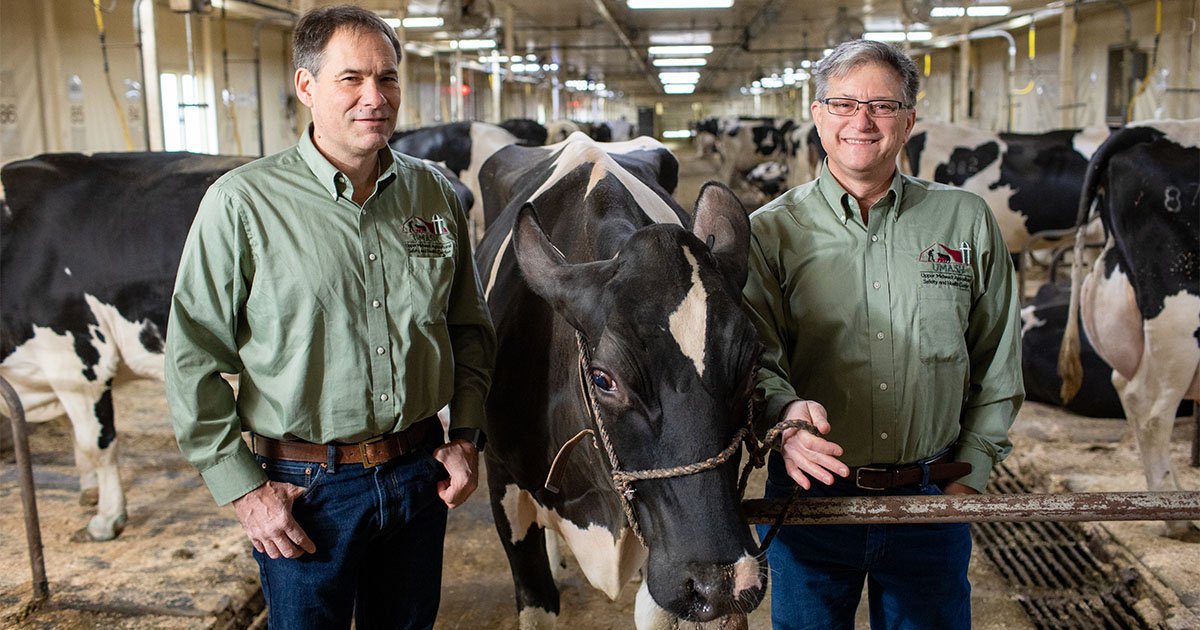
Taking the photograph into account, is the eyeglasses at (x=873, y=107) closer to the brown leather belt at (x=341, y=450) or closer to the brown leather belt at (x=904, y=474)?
the brown leather belt at (x=904, y=474)

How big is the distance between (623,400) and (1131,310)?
11.5ft

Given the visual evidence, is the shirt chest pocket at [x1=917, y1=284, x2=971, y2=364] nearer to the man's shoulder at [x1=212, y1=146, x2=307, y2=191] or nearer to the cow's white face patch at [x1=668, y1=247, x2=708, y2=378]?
the cow's white face patch at [x1=668, y1=247, x2=708, y2=378]

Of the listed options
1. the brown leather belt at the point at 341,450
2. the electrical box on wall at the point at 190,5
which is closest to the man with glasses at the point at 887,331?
the brown leather belt at the point at 341,450

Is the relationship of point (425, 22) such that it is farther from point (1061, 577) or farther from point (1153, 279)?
point (1061, 577)

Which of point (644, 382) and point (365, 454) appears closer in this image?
point (644, 382)

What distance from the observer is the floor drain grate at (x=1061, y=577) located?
146 inches

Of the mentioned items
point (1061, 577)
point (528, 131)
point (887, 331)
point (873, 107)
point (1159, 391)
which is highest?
point (528, 131)

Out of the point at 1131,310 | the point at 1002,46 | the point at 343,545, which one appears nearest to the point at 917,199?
the point at 343,545

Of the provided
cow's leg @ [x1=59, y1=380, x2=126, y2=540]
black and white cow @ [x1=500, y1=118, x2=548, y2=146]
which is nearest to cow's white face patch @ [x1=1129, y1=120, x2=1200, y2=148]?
cow's leg @ [x1=59, y1=380, x2=126, y2=540]

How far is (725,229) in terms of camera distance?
2137 millimetres

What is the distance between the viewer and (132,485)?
518 centimetres

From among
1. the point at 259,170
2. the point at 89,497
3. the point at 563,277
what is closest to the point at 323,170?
the point at 259,170

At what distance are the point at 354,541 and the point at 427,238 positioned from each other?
0.69 meters

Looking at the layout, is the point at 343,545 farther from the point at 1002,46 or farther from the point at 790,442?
the point at 1002,46
